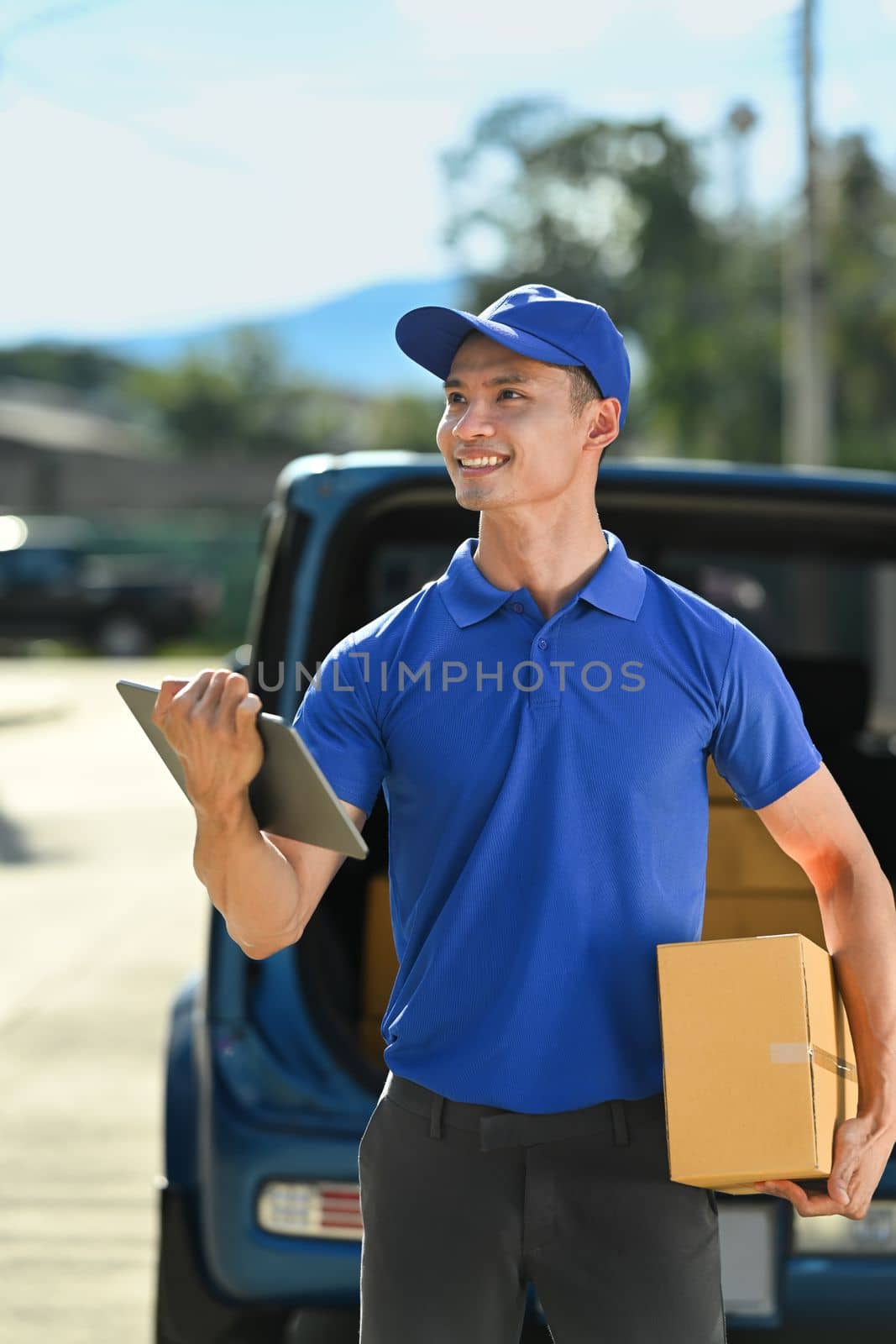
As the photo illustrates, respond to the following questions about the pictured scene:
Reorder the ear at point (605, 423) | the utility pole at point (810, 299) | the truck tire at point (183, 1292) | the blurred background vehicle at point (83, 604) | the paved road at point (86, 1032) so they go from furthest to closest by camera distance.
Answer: the blurred background vehicle at point (83, 604)
the utility pole at point (810, 299)
the paved road at point (86, 1032)
the truck tire at point (183, 1292)
the ear at point (605, 423)

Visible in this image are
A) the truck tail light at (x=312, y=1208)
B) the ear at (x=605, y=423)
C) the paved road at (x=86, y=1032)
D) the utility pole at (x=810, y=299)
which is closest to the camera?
the ear at (x=605, y=423)

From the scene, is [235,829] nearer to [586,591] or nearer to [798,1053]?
[586,591]

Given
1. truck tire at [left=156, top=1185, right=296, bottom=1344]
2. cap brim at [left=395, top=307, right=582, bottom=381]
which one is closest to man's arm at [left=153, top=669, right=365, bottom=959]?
cap brim at [left=395, top=307, right=582, bottom=381]

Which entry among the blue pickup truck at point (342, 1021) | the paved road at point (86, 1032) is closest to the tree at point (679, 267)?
the paved road at point (86, 1032)

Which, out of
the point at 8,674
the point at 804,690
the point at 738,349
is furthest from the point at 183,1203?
the point at 738,349

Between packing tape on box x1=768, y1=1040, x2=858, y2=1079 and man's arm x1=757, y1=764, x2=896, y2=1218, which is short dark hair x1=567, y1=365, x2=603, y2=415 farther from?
packing tape on box x1=768, y1=1040, x2=858, y2=1079

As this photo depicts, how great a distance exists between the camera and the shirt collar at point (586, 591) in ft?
6.92

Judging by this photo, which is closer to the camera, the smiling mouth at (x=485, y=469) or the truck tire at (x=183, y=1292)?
the smiling mouth at (x=485, y=469)

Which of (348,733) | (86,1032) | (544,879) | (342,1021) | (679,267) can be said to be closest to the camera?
(544,879)

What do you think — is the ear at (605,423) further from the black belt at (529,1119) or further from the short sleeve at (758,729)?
the black belt at (529,1119)

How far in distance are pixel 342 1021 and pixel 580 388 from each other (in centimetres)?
138

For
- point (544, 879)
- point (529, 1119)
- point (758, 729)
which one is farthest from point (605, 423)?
point (529, 1119)

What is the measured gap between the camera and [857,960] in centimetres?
214

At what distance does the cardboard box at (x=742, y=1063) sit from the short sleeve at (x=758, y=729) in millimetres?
185
